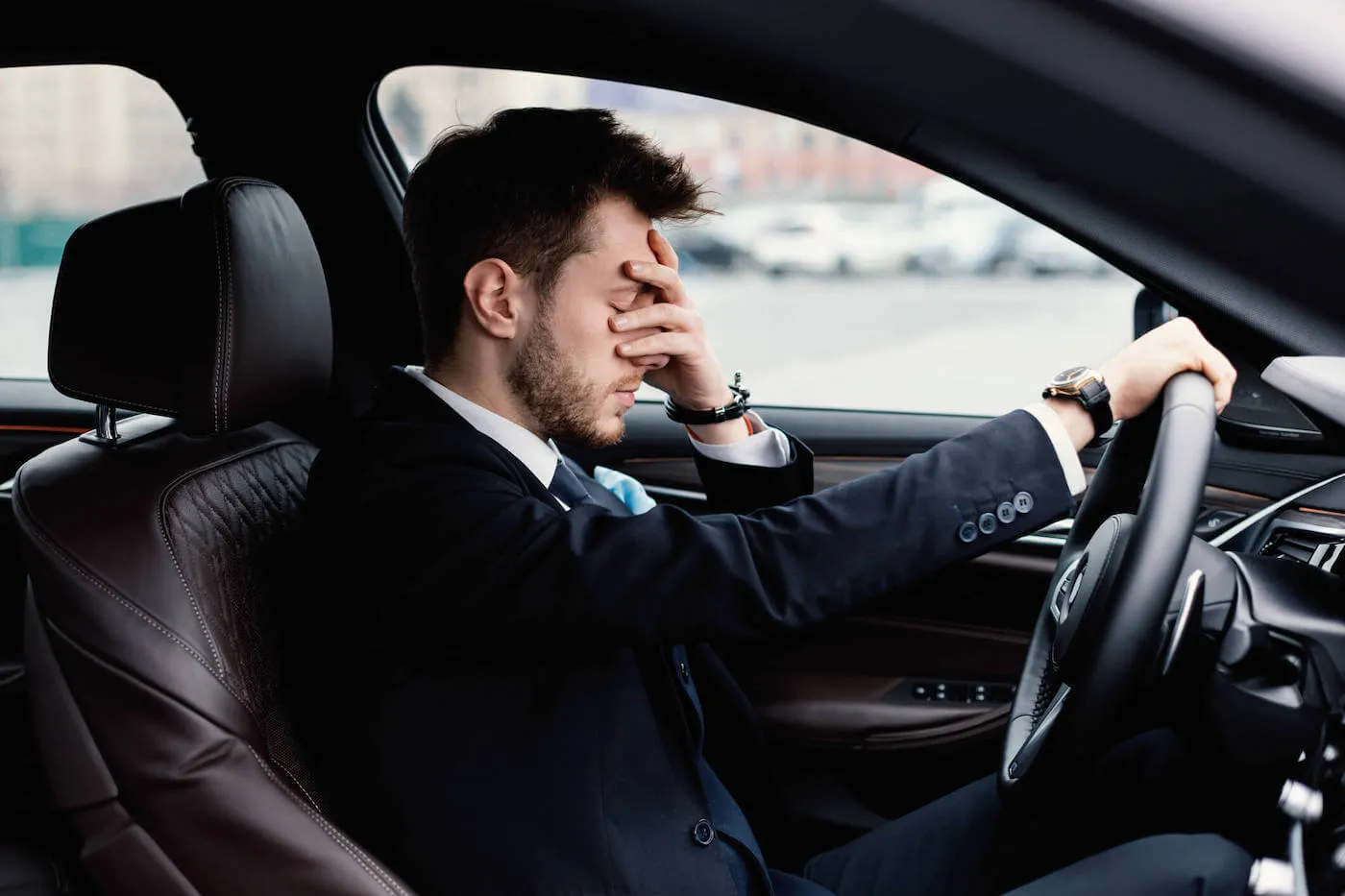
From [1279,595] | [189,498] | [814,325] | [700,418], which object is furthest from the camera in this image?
[814,325]

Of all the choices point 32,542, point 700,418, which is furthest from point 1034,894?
point 32,542

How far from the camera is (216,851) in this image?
118 centimetres

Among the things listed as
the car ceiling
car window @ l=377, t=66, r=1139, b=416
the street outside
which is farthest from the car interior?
the street outside

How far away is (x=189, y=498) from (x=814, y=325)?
3.35 m

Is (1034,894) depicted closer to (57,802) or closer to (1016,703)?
(1016,703)

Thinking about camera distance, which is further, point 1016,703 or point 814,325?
point 814,325

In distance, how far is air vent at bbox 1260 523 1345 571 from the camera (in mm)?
1294

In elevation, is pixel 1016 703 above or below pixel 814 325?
above

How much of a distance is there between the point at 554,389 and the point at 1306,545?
2.71 feet

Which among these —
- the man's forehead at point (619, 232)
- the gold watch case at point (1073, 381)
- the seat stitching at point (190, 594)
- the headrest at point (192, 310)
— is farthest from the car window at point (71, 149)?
the gold watch case at point (1073, 381)

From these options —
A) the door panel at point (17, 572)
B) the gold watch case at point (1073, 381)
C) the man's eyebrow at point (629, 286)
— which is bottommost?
the door panel at point (17, 572)

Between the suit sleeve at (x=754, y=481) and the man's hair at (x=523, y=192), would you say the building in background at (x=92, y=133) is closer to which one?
the man's hair at (x=523, y=192)

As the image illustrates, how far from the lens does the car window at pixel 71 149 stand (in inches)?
81.0

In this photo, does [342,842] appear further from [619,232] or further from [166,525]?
[619,232]
